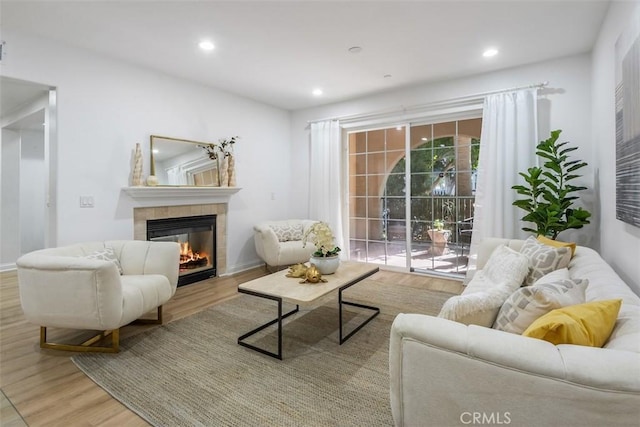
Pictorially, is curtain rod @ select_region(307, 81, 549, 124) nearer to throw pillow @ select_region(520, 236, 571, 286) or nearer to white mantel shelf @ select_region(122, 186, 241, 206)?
white mantel shelf @ select_region(122, 186, 241, 206)

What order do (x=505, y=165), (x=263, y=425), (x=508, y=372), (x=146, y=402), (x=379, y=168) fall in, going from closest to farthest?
(x=508, y=372) < (x=263, y=425) < (x=146, y=402) < (x=505, y=165) < (x=379, y=168)

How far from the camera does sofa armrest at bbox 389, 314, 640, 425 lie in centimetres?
85

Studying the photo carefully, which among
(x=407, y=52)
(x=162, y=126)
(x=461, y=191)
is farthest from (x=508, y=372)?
(x=162, y=126)

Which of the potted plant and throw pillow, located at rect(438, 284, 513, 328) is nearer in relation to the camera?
throw pillow, located at rect(438, 284, 513, 328)

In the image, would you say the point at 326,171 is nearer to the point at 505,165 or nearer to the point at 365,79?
the point at 365,79

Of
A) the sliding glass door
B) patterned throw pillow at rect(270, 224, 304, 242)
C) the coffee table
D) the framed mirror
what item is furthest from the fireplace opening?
the sliding glass door

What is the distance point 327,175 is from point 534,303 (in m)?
4.16

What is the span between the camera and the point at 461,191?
430cm

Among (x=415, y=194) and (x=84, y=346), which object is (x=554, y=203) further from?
(x=84, y=346)

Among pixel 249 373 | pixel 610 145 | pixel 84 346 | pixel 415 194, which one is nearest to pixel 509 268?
pixel 610 145

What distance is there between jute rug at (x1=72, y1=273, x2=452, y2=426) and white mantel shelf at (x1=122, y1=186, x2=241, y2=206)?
1.59m

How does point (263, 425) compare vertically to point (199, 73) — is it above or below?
below

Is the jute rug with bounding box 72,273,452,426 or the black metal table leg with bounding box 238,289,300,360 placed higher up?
the black metal table leg with bounding box 238,289,300,360

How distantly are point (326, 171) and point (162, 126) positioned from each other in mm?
2492
